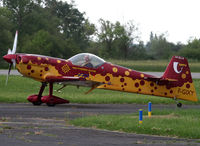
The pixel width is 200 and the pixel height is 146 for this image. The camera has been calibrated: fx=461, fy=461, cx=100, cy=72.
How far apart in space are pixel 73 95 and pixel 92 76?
5.86 meters

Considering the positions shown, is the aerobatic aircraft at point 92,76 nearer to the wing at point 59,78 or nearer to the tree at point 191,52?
the wing at point 59,78

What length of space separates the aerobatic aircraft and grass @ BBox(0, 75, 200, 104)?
2577mm

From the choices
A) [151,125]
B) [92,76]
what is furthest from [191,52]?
[151,125]

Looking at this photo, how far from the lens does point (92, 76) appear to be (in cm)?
2206

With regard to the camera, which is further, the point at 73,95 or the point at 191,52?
the point at 191,52

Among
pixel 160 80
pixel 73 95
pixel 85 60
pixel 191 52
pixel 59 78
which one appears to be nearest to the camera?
pixel 59 78

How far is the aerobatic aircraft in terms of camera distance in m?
21.4

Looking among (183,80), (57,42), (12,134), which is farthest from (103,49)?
(12,134)

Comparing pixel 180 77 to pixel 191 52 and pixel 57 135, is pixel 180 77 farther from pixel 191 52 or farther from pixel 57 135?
pixel 191 52

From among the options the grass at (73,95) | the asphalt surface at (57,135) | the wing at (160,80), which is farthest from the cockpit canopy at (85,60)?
the asphalt surface at (57,135)

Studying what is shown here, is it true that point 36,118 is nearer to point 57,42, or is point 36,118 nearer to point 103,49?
point 57,42

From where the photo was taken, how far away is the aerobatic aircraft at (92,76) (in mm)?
→ 21406

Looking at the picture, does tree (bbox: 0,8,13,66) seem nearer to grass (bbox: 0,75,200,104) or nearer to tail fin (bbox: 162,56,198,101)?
grass (bbox: 0,75,200,104)

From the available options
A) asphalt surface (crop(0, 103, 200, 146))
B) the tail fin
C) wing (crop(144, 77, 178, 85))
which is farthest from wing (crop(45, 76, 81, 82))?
the tail fin
